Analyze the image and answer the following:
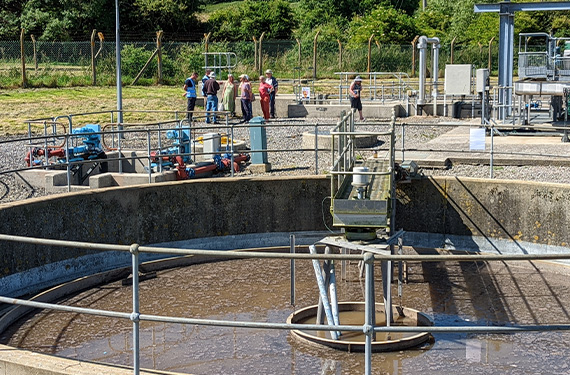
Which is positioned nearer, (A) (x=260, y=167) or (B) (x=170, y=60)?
(A) (x=260, y=167)

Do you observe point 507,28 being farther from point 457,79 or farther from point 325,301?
point 325,301

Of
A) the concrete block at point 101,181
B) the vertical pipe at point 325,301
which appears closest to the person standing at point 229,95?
the concrete block at point 101,181

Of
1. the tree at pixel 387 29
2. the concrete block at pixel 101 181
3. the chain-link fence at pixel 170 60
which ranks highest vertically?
the tree at pixel 387 29

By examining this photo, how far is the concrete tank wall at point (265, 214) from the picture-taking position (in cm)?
1359

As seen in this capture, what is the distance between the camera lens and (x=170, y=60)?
4162 cm

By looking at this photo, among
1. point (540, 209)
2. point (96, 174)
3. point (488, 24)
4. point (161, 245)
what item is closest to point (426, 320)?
point (540, 209)

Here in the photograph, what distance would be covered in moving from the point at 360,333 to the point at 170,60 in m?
32.6

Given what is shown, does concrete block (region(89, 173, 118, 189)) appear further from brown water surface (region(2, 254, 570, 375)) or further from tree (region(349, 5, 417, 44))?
tree (region(349, 5, 417, 44))

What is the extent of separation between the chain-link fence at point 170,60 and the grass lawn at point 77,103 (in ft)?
5.90

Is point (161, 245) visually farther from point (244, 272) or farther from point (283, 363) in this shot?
point (283, 363)

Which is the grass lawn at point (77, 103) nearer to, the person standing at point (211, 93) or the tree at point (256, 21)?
the person standing at point (211, 93)

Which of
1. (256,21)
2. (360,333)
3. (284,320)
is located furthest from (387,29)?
(360,333)

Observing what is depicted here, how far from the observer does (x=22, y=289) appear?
12.5 meters

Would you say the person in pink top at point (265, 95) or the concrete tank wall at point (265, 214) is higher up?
the person in pink top at point (265, 95)
